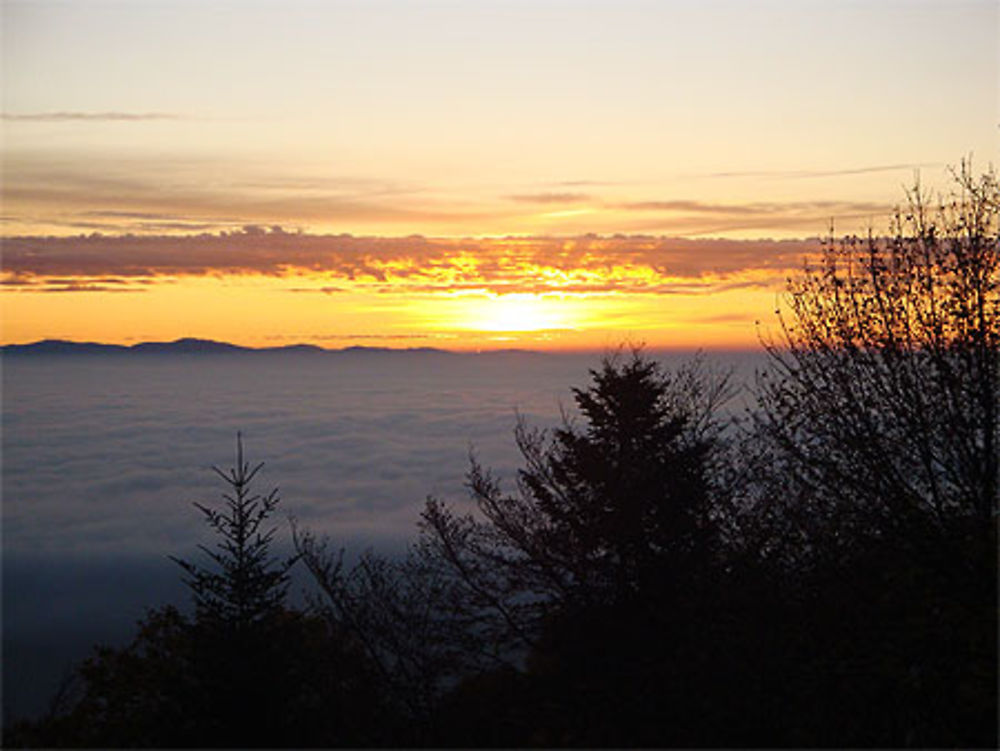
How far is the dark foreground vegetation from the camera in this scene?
11648 mm

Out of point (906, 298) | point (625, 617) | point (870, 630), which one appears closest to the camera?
point (870, 630)

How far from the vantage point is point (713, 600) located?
Result: 49.2ft

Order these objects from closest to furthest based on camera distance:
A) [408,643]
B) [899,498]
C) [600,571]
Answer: [899,498], [600,571], [408,643]

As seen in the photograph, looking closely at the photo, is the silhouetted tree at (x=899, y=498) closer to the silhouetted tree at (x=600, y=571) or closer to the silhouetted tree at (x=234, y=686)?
the silhouetted tree at (x=600, y=571)

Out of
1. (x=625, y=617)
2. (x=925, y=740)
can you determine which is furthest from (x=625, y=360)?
(x=925, y=740)

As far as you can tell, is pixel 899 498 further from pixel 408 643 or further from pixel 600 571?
pixel 408 643

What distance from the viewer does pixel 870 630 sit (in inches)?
480

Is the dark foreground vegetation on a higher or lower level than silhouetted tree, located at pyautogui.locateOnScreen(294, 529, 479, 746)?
higher

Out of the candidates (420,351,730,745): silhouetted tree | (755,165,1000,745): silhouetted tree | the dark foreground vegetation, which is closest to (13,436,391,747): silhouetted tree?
the dark foreground vegetation

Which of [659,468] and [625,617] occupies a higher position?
[659,468]

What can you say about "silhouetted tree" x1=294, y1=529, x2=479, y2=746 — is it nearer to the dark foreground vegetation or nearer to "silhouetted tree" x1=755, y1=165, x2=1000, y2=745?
the dark foreground vegetation

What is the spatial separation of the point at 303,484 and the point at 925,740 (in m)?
157

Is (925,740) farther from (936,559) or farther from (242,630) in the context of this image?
(242,630)

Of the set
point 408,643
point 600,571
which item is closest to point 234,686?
point 408,643
